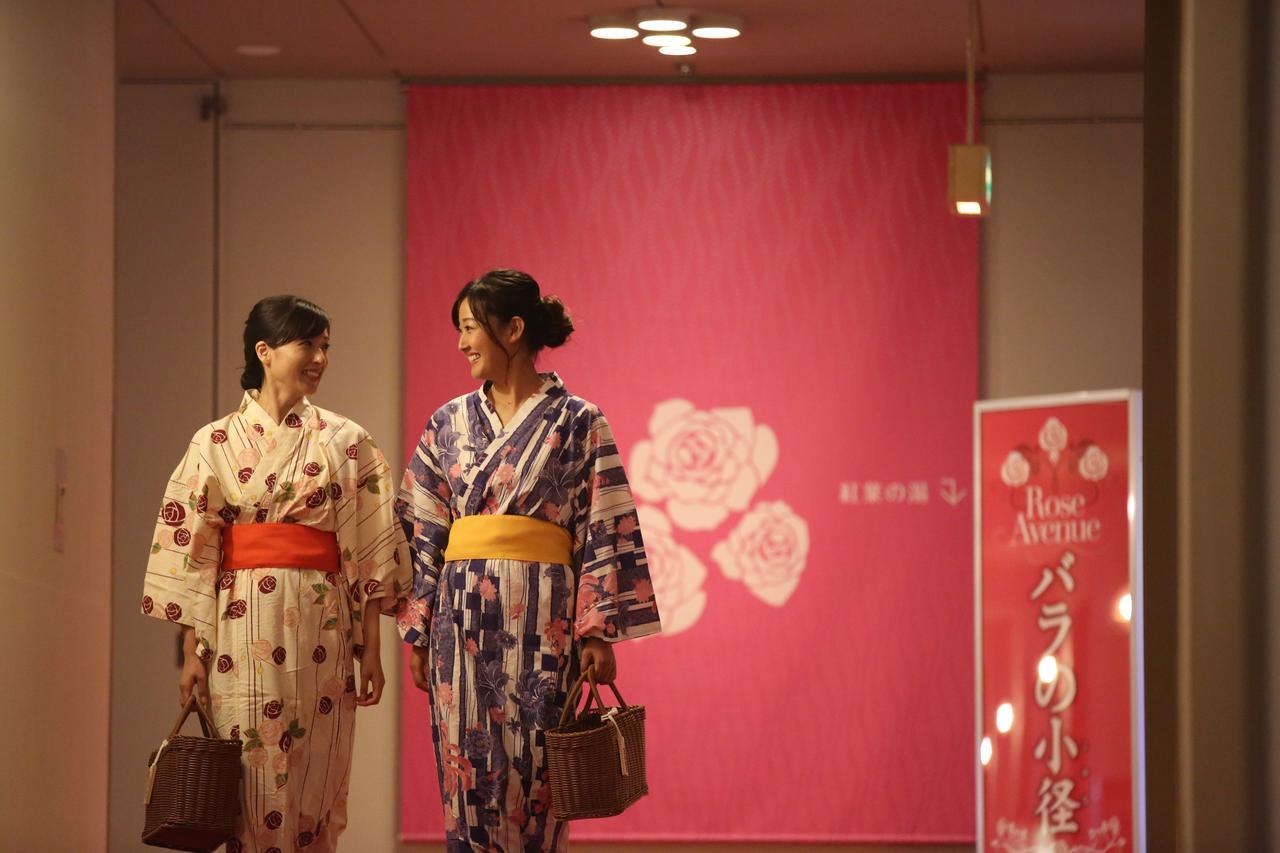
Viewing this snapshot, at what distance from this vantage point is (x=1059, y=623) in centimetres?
550

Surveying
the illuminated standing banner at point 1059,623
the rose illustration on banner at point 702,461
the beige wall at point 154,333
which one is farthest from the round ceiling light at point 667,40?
the beige wall at point 154,333

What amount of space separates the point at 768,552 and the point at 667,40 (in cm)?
177

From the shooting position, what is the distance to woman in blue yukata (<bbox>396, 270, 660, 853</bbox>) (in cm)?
376

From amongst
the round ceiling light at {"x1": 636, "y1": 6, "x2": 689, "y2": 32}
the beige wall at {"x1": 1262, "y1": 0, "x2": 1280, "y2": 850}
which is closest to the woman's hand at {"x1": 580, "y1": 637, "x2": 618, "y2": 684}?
the beige wall at {"x1": 1262, "y1": 0, "x2": 1280, "y2": 850}

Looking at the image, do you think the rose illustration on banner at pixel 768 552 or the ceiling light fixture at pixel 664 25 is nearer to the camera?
the ceiling light fixture at pixel 664 25

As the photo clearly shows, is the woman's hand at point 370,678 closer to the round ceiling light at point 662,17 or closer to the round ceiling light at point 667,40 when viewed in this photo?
the round ceiling light at point 662,17

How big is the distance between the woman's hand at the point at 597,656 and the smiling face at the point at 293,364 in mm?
862

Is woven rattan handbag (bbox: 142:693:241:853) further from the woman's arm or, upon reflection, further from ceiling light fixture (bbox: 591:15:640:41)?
ceiling light fixture (bbox: 591:15:640:41)

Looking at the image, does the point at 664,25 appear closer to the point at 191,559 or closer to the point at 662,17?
the point at 662,17

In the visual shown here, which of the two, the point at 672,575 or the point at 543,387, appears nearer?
the point at 543,387

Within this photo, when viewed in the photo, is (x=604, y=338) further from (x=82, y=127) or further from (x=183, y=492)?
(x=183, y=492)

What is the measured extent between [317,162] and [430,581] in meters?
2.89

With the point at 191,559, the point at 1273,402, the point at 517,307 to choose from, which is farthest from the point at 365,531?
the point at 1273,402

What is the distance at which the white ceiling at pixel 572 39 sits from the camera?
18.4 feet
